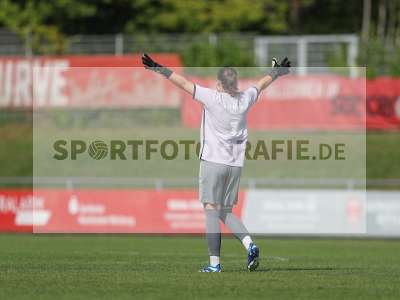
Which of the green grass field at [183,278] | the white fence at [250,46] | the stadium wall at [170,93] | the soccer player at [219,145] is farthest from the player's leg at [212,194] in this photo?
the white fence at [250,46]

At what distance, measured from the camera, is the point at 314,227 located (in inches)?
971

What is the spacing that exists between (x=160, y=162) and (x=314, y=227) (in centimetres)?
1192

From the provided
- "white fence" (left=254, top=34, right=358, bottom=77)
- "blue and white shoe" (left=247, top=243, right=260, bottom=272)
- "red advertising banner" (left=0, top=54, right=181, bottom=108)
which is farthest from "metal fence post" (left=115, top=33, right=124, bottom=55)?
"blue and white shoe" (left=247, top=243, right=260, bottom=272)

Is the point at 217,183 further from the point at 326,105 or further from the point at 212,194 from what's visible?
the point at 326,105

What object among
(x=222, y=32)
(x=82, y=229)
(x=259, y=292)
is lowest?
(x=82, y=229)

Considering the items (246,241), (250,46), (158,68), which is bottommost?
(246,241)

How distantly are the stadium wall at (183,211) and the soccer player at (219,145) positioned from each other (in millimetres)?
13050

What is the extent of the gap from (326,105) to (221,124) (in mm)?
24079

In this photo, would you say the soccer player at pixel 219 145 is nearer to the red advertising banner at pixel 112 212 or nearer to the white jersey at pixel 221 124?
the white jersey at pixel 221 124

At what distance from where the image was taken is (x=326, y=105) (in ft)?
116

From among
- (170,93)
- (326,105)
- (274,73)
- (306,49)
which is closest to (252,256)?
(274,73)

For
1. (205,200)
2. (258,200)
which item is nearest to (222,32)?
(258,200)

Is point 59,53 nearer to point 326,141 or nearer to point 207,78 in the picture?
point 207,78

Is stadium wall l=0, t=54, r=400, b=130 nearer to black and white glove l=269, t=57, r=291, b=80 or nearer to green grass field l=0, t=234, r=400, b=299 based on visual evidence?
green grass field l=0, t=234, r=400, b=299
